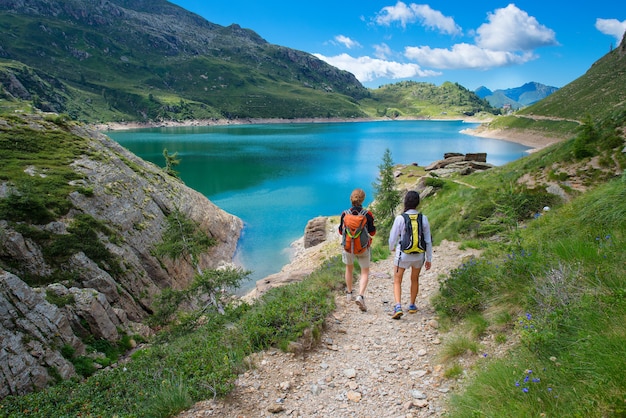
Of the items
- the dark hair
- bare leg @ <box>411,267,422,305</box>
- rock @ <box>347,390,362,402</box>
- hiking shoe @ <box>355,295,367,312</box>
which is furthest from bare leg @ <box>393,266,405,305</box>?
rock @ <box>347,390,362,402</box>

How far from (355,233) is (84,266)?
1422 cm

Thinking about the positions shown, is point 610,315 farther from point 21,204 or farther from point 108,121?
point 108,121

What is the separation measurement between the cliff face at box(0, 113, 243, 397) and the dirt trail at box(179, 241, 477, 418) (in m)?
9.21

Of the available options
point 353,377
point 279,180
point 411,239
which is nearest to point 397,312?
point 411,239

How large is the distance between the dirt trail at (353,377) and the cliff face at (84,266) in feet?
30.2

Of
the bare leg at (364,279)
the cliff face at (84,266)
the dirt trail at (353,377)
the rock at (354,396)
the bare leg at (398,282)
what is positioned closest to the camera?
the dirt trail at (353,377)

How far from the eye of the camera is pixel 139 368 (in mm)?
8992

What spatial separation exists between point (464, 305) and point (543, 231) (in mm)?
2598

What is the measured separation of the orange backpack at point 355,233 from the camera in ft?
26.4

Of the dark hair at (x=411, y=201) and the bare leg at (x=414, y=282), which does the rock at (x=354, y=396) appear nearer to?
the bare leg at (x=414, y=282)

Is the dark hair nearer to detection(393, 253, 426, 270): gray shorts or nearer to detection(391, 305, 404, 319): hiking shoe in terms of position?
detection(393, 253, 426, 270): gray shorts

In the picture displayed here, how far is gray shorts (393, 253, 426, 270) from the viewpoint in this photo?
285 inches

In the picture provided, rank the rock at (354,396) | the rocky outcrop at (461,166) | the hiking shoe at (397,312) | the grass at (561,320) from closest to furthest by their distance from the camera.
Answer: the grass at (561,320) → the rock at (354,396) → the hiking shoe at (397,312) → the rocky outcrop at (461,166)

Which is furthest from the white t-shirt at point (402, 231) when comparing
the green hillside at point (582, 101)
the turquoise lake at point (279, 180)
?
the green hillside at point (582, 101)
